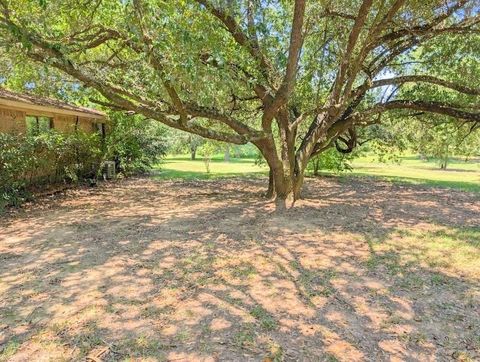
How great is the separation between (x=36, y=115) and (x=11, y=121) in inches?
47.8

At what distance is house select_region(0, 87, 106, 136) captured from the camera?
30.8 feet

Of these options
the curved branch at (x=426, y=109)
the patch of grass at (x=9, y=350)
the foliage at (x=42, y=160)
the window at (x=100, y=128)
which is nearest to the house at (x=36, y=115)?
the window at (x=100, y=128)

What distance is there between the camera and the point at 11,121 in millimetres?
9883

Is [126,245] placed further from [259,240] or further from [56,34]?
[56,34]

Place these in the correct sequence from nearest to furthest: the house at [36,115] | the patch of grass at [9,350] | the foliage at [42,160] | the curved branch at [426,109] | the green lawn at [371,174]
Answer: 1. the patch of grass at [9,350]
2. the foliage at [42,160]
3. the curved branch at [426,109]
4. the house at [36,115]
5. the green lawn at [371,174]

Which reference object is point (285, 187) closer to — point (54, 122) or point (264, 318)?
point (264, 318)

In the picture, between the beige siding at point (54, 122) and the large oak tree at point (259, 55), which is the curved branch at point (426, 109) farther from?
the beige siding at point (54, 122)

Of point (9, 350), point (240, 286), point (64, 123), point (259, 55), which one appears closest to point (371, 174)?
point (259, 55)

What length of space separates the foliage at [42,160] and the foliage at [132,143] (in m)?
1.24

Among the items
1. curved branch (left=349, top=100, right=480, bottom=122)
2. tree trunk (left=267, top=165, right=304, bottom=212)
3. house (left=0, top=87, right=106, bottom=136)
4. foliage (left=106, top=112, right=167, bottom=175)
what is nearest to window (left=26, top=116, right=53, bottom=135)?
house (left=0, top=87, right=106, bottom=136)

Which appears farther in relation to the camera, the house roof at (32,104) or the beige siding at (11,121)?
the beige siding at (11,121)

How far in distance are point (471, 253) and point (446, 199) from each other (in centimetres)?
527

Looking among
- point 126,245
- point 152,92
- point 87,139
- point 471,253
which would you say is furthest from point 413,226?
point 87,139

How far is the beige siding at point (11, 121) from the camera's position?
952 cm
